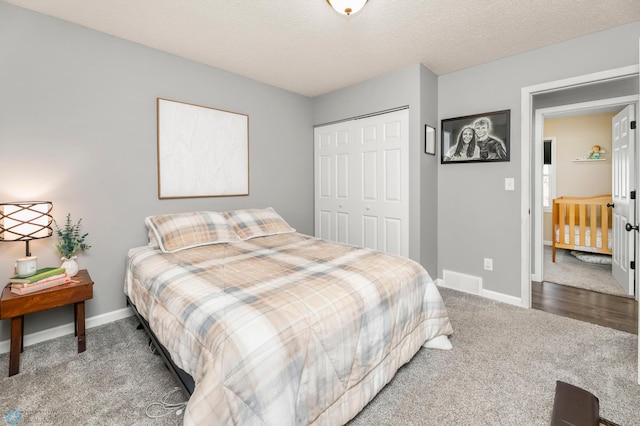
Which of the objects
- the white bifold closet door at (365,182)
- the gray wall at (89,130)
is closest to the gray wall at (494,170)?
the white bifold closet door at (365,182)

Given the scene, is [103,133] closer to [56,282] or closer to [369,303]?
[56,282]

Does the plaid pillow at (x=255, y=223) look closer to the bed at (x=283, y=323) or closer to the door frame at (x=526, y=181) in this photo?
the bed at (x=283, y=323)

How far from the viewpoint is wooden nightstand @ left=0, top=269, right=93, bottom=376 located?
1871 millimetres

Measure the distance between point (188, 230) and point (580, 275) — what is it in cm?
469

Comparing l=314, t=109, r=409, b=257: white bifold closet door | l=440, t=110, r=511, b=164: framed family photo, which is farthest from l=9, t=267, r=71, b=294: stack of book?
l=440, t=110, r=511, b=164: framed family photo

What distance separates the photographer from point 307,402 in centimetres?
127

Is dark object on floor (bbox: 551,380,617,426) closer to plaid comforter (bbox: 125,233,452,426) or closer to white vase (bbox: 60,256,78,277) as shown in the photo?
plaid comforter (bbox: 125,233,452,426)

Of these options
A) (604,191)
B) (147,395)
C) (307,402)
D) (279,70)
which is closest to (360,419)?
(307,402)

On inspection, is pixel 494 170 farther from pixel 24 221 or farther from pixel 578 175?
pixel 24 221

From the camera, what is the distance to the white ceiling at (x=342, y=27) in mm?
2172

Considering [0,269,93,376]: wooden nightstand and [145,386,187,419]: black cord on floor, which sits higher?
[0,269,93,376]: wooden nightstand

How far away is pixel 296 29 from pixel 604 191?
19.0 feet

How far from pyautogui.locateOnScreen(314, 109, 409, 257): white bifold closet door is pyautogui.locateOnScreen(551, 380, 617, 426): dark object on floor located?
205 centimetres

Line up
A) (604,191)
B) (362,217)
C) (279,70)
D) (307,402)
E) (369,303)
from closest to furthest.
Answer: (307,402) < (369,303) < (279,70) < (362,217) < (604,191)
